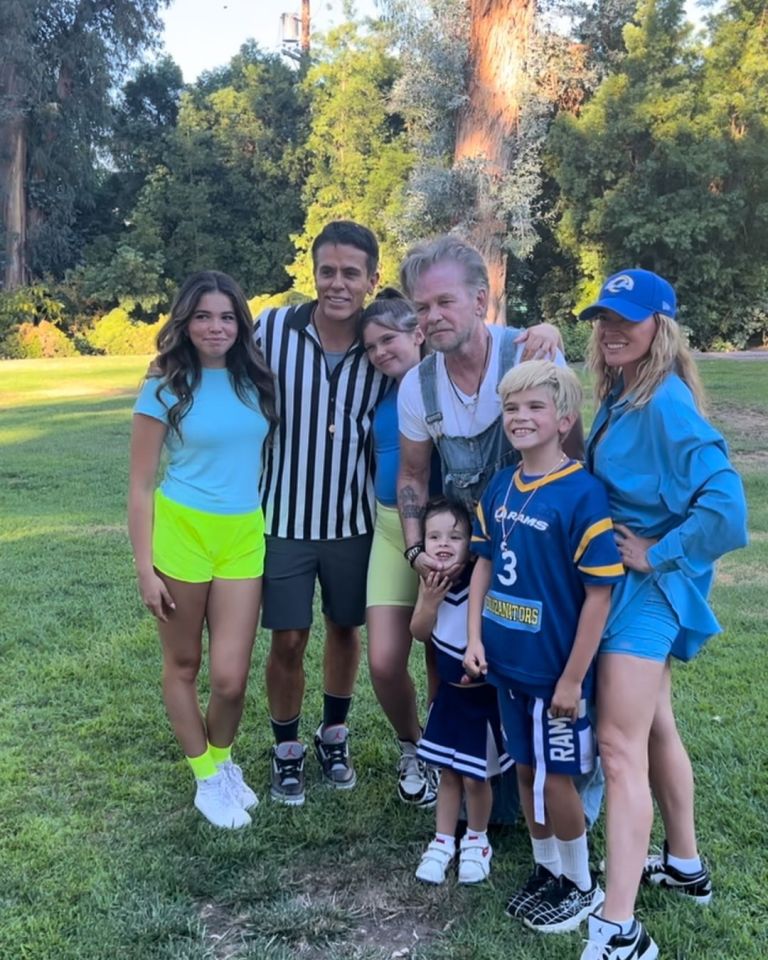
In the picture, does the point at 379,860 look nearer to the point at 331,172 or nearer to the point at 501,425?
the point at 501,425

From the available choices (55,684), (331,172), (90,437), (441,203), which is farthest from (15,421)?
(331,172)

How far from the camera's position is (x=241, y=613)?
3.23 m

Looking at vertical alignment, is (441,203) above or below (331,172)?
below

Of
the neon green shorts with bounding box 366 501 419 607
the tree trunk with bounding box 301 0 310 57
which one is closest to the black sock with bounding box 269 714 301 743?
the neon green shorts with bounding box 366 501 419 607

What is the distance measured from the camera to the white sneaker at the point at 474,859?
9.53ft

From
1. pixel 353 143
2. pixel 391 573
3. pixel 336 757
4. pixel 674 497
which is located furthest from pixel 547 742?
pixel 353 143

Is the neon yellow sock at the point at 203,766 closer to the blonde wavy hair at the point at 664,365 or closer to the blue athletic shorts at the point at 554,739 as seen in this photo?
the blue athletic shorts at the point at 554,739

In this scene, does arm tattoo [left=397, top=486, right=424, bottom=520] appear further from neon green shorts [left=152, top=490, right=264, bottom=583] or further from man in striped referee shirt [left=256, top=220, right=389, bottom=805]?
neon green shorts [left=152, top=490, right=264, bottom=583]

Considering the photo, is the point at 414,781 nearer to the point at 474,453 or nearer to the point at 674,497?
the point at 474,453

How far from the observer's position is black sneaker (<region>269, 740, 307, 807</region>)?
3.45m

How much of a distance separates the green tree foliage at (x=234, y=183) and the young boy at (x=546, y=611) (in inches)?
1248

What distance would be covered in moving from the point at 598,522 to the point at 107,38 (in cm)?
3314

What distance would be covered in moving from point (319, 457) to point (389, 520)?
0.36 metres

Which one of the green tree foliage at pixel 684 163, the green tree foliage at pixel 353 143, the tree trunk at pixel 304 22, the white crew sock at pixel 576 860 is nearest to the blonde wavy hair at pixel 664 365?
the white crew sock at pixel 576 860
